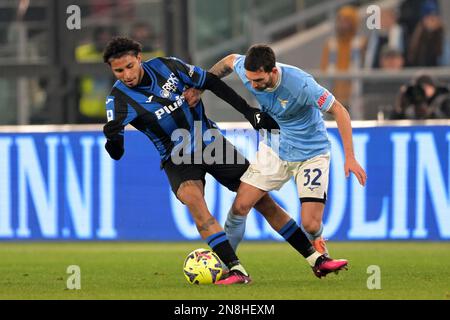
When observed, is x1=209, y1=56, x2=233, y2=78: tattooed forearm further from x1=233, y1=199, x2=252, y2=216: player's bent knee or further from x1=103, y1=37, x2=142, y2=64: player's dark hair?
x1=233, y1=199, x2=252, y2=216: player's bent knee

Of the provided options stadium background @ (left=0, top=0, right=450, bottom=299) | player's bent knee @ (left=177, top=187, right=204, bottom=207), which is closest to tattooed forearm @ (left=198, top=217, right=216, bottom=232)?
player's bent knee @ (left=177, top=187, right=204, bottom=207)

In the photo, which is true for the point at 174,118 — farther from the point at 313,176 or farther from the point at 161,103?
the point at 313,176

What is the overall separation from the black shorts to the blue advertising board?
11.0 feet

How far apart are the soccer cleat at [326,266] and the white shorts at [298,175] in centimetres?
46

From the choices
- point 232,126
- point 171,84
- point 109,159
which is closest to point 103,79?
point 109,159

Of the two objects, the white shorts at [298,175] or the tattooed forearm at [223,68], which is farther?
the tattooed forearm at [223,68]

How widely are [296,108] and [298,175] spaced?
0.55m

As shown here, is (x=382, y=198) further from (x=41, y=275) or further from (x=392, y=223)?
(x=41, y=275)

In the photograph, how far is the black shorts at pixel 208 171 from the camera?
9156 millimetres

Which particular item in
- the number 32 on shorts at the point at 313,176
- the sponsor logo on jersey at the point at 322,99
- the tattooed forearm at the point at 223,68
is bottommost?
the number 32 on shorts at the point at 313,176

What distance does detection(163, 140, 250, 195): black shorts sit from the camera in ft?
30.0

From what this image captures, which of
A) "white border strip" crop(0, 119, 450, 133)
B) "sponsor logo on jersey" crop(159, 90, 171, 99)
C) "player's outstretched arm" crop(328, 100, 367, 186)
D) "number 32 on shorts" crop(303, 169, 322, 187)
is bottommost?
"number 32 on shorts" crop(303, 169, 322, 187)

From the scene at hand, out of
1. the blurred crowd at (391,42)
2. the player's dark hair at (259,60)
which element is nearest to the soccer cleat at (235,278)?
the player's dark hair at (259,60)

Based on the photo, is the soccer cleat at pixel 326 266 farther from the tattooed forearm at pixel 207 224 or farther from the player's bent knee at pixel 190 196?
the player's bent knee at pixel 190 196
